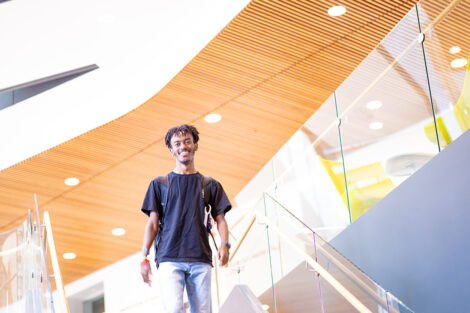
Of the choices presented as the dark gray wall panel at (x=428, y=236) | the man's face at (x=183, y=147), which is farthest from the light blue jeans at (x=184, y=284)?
the dark gray wall panel at (x=428, y=236)

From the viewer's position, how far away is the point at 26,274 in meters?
5.23

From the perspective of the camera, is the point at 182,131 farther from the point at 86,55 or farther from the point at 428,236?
the point at 86,55

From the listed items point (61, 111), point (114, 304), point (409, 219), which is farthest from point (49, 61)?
point (409, 219)

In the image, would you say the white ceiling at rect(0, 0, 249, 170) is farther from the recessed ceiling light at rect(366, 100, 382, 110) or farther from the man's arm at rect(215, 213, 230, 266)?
the man's arm at rect(215, 213, 230, 266)

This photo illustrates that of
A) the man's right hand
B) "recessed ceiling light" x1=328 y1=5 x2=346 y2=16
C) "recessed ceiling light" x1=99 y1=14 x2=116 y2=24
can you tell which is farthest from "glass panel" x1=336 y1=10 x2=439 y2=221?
"recessed ceiling light" x1=99 y1=14 x2=116 y2=24

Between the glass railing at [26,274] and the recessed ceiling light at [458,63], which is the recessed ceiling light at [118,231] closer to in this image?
the glass railing at [26,274]

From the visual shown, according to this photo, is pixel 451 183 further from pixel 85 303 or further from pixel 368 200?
pixel 85 303

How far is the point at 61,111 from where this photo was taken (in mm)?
9867

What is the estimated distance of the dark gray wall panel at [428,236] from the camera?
13.9ft

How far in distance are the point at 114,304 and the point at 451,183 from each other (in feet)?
36.1

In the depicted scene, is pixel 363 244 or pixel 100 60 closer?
pixel 363 244

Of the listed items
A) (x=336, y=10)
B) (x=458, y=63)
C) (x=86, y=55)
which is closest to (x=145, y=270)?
(x=458, y=63)

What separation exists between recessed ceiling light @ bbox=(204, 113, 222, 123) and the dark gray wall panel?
4081mm

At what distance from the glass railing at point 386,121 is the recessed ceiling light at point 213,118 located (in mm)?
2150
